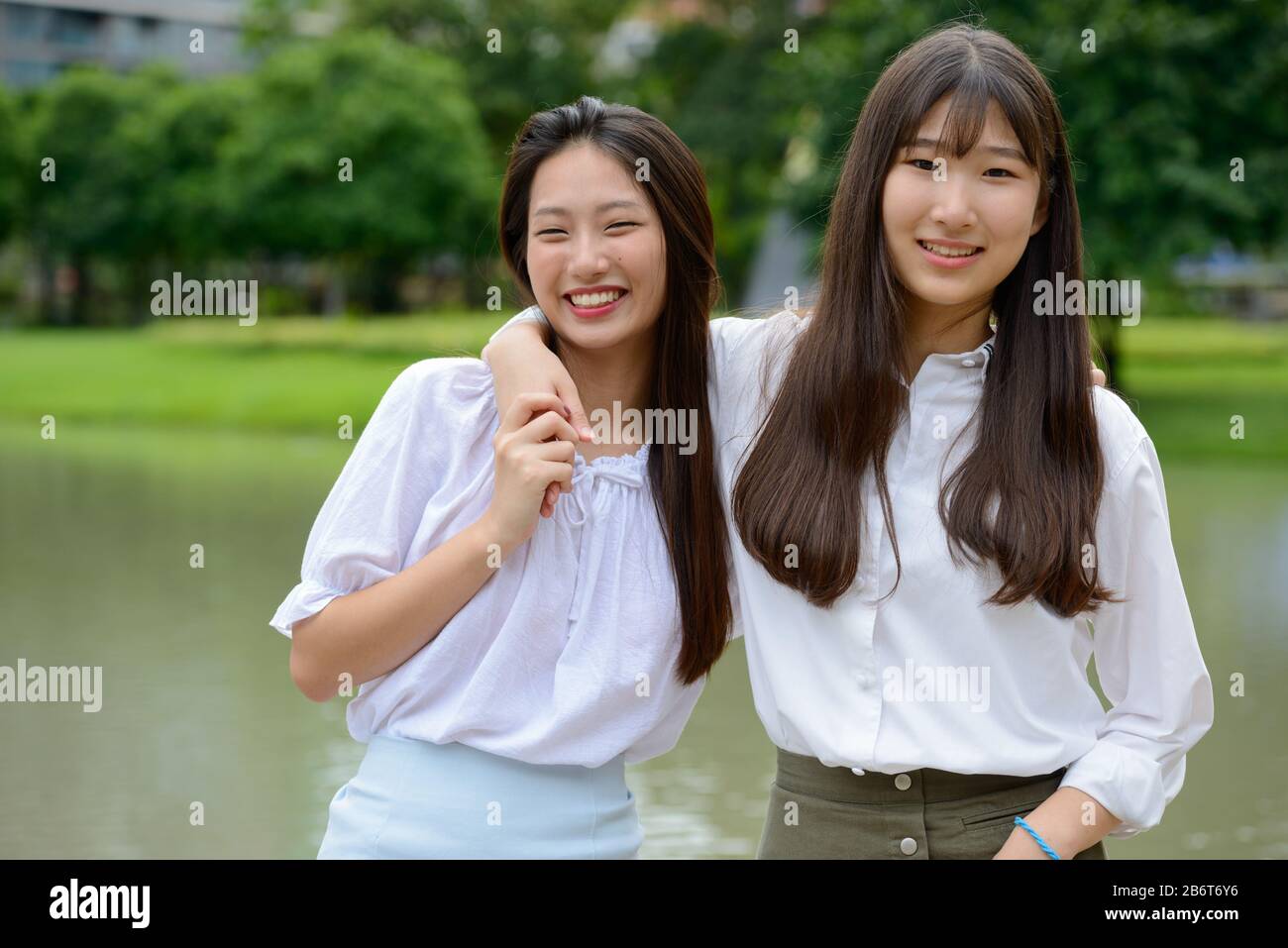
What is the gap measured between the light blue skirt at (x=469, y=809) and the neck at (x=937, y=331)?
0.72 meters

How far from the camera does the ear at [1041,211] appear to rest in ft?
6.92

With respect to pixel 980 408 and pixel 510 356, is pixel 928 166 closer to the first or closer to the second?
pixel 980 408

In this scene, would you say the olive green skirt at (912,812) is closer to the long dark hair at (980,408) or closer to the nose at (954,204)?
the long dark hair at (980,408)

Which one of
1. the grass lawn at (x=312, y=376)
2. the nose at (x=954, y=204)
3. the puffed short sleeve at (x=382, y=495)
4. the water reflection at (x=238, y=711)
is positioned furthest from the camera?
the grass lawn at (x=312, y=376)

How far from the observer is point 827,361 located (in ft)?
6.93

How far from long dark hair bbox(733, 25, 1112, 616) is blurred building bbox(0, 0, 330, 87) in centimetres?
4230

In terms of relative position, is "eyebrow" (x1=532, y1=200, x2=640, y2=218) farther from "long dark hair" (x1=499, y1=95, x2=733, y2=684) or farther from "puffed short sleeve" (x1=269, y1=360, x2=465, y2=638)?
"puffed short sleeve" (x1=269, y1=360, x2=465, y2=638)

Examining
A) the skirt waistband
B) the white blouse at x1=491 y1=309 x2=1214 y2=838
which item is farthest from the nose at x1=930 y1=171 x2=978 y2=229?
the skirt waistband

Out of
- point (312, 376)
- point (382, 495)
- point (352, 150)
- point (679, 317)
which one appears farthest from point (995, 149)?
point (352, 150)

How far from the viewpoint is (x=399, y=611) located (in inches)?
81.7

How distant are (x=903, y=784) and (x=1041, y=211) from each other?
0.78 meters

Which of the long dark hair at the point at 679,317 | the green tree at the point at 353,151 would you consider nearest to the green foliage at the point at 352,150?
the green tree at the point at 353,151

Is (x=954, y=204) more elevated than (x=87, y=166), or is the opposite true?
(x=87, y=166)

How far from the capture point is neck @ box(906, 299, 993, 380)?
2.16m
